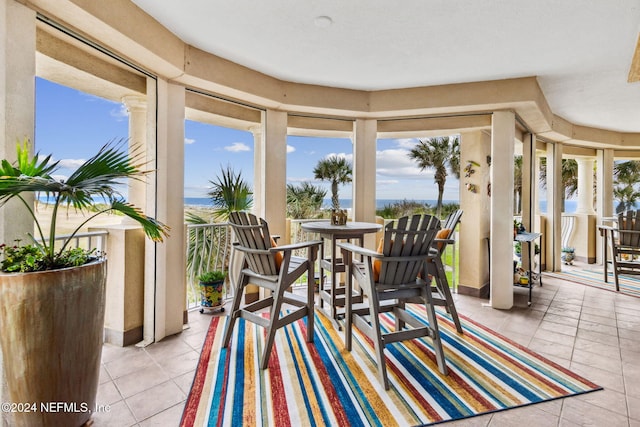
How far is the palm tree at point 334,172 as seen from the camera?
22.2ft

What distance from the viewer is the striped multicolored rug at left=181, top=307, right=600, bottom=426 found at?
5.98 feet

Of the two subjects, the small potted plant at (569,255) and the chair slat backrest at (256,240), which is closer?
the chair slat backrest at (256,240)

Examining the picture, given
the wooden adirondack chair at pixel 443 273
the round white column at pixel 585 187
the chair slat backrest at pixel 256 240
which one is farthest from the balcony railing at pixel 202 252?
the round white column at pixel 585 187

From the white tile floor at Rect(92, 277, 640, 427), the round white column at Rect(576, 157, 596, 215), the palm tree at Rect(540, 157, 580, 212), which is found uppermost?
the palm tree at Rect(540, 157, 580, 212)

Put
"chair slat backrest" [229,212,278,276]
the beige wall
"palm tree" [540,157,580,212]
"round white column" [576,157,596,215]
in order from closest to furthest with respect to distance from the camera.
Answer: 1. "chair slat backrest" [229,212,278,276]
2. the beige wall
3. "round white column" [576,157,596,215]
4. "palm tree" [540,157,580,212]

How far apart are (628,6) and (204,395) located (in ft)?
12.6

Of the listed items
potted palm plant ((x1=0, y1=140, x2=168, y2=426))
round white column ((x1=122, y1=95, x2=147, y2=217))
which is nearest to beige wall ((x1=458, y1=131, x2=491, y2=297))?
round white column ((x1=122, y1=95, x2=147, y2=217))

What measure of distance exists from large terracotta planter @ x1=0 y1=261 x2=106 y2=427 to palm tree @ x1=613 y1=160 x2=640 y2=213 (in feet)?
38.3

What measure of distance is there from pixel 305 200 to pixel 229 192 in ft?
11.2

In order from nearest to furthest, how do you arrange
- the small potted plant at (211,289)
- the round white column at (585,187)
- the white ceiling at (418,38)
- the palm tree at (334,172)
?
the white ceiling at (418,38)
the small potted plant at (211,289)
the palm tree at (334,172)
the round white column at (585,187)

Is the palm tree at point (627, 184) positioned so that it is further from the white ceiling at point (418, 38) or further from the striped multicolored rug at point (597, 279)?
the white ceiling at point (418, 38)

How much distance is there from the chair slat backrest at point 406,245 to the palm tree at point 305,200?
15.2 ft

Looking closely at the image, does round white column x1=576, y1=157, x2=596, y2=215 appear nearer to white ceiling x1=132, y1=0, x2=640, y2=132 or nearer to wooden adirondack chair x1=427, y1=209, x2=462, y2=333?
white ceiling x1=132, y1=0, x2=640, y2=132

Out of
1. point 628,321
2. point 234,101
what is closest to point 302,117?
point 234,101
